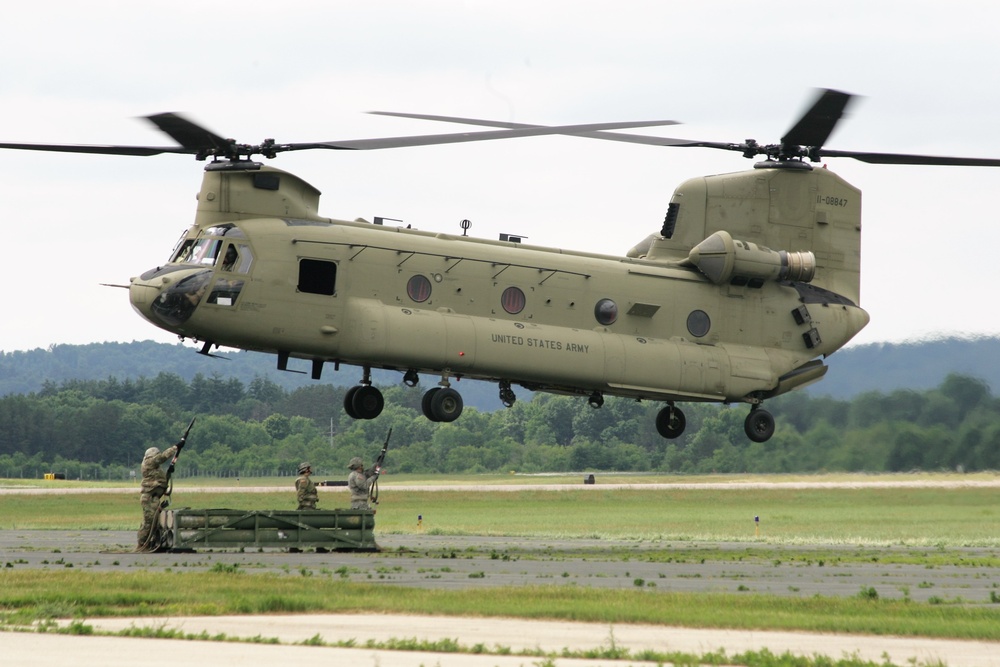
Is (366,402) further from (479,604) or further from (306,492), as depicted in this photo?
(479,604)

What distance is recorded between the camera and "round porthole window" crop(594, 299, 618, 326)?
28812 millimetres

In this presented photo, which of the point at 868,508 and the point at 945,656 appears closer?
the point at 945,656

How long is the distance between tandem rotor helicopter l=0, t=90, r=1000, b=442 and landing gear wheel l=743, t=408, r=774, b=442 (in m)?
0.03

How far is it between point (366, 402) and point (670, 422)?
7367mm

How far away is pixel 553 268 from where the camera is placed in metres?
28.5

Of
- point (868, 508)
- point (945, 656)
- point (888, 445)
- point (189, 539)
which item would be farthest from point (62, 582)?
point (868, 508)

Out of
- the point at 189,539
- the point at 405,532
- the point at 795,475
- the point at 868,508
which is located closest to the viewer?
the point at 189,539

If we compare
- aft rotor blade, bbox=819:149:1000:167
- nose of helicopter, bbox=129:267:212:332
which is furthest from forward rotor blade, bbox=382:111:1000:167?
nose of helicopter, bbox=129:267:212:332

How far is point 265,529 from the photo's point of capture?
2750 centimetres

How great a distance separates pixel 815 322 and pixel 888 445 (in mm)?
11261

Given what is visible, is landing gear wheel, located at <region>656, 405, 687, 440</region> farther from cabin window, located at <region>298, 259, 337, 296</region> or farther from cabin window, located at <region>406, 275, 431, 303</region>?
cabin window, located at <region>298, 259, 337, 296</region>

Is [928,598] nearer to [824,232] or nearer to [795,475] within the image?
[824,232]

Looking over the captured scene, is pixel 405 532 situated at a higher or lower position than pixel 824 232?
lower

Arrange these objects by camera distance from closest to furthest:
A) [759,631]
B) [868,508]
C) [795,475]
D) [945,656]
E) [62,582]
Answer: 1. [945,656]
2. [759,631]
3. [62,582]
4. [795,475]
5. [868,508]
